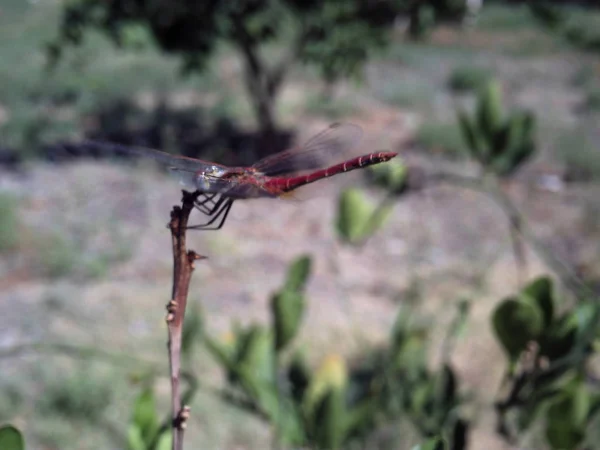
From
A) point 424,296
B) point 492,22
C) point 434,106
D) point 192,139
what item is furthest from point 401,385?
point 492,22

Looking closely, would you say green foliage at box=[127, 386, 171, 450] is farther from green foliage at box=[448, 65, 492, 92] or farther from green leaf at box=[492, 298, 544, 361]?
green foliage at box=[448, 65, 492, 92]

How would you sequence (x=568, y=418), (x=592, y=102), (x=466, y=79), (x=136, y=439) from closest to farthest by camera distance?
1. (x=136, y=439)
2. (x=568, y=418)
3. (x=592, y=102)
4. (x=466, y=79)

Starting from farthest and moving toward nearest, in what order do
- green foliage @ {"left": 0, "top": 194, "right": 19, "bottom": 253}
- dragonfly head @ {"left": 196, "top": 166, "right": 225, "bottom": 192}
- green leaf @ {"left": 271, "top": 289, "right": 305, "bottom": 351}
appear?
green foliage @ {"left": 0, "top": 194, "right": 19, "bottom": 253}
green leaf @ {"left": 271, "top": 289, "right": 305, "bottom": 351}
dragonfly head @ {"left": 196, "top": 166, "right": 225, "bottom": 192}

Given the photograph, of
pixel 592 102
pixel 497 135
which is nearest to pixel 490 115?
pixel 497 135

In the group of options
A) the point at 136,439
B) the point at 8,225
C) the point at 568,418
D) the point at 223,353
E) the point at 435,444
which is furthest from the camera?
the point at 8,225

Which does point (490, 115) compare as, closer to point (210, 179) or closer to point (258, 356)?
point (258, 356)

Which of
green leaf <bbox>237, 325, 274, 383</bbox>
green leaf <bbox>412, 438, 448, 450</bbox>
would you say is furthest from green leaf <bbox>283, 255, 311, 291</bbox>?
green leaf <bbox>412, 438, 448, 450</bbox>
